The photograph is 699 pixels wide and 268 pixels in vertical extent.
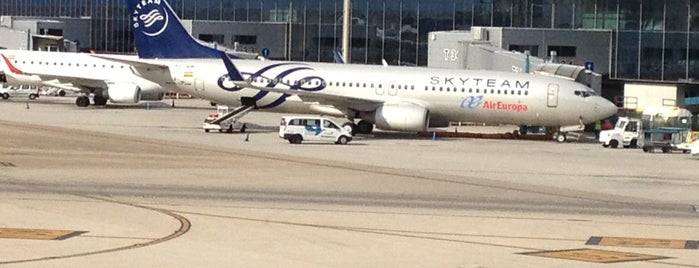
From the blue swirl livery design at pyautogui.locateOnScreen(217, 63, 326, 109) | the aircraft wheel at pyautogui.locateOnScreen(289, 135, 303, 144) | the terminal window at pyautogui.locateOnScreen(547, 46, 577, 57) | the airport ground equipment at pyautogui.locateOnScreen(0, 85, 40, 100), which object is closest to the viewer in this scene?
the aircraft wheel at pyautogui.locateOnScreen(289, 135, 303, 144)

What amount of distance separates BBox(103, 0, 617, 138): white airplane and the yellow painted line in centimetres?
3725

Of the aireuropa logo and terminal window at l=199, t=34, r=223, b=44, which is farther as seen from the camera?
terminal window at l=199, t=34, r=223, b=44

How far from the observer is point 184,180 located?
1767 inches

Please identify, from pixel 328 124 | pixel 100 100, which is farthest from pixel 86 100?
pixel 328 124

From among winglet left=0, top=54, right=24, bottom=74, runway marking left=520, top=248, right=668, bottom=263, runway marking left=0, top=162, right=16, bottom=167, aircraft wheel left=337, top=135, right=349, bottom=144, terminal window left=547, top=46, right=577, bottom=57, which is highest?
terminal window left=547, top=46, right=577, bottom=57

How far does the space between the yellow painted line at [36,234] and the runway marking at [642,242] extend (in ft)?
37.7

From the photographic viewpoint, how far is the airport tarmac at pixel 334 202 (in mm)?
28938

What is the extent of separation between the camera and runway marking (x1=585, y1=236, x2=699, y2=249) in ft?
104

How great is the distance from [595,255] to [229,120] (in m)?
41.6

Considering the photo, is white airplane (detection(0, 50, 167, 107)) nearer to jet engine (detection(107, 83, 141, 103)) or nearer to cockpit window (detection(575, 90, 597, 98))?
jet engine (detection(107, 83, 141, 103))

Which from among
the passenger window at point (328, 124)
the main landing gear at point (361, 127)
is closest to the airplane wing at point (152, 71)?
the main landing gear at point (361, 127)

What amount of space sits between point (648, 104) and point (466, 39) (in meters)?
12.1

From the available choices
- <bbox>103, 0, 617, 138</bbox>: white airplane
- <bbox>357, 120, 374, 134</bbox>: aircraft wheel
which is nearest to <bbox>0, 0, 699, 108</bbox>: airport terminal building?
<bbox>103, 0, 617, 138</bbox>: white airplane

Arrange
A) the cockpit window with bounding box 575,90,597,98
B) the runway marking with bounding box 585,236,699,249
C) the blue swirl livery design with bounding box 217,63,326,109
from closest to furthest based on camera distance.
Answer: the runway marking with bounding box 585,236,699,249 < the cockpit window with bounding box 575,90,597,98 < the blue swirl livery design with bounding box 217,63,326,109
